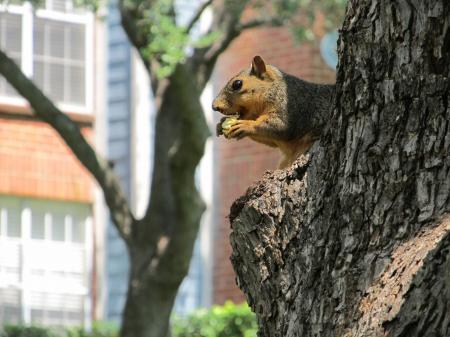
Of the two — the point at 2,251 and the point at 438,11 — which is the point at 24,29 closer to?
the point at 2,251

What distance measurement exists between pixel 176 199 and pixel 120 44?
6085 mm

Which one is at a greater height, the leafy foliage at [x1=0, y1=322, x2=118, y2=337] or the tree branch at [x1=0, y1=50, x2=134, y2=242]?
the tree branch at [x1=0, y1=50, x2=134, y2=242]

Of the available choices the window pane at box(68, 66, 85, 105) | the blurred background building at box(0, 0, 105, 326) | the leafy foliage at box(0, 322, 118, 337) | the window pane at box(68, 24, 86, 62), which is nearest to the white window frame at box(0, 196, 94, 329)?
the blurred background building at box(0, 0, 105, 326)

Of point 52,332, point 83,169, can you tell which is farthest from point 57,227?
point 52,332

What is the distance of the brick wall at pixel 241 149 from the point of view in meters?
17.4

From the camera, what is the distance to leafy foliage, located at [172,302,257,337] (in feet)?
49.3

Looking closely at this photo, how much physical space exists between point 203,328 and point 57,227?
3.76 m

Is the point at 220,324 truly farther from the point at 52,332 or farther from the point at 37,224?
the point at 37,224

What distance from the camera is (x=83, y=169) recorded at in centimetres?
1841

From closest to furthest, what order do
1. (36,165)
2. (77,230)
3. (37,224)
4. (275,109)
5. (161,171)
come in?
(275,109) < (161,171) < (36,165) < (37,224) < (77,230)

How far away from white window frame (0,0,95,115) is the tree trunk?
45.5 feet

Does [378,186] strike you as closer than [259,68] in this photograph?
Yes

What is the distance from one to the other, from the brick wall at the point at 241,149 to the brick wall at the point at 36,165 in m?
1.71

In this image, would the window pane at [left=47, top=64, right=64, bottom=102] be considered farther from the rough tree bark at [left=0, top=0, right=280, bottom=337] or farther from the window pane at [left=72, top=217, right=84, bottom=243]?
the rough tree bark at [left=0, top=0, right=280, bottom=337]
